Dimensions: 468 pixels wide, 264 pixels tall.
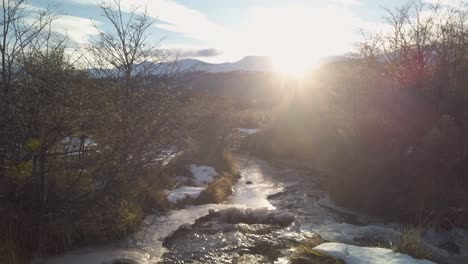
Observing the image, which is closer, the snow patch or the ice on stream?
the ice on stream

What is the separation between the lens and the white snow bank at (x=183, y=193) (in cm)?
1118

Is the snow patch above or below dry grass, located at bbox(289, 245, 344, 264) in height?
below

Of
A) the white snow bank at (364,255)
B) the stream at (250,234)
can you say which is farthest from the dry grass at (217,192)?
the white snow bank at (364,255)

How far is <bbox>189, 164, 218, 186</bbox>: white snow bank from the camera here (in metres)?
14.3

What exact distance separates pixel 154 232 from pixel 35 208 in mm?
2551

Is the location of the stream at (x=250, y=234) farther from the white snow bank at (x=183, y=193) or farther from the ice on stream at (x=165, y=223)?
the white snow bank at (x=183, y=193)

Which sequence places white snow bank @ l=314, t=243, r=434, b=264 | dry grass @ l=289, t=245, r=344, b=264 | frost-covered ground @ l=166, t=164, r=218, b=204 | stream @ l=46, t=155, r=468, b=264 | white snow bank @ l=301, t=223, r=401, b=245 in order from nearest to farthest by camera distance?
white snow bank @ l=314, t=243, r=434, b=264 → dry grass @ l=289, t=245, r=344, b=264 → stream @ l=46, t=155, r=468, b=264 → white snow bank @ l=301, t=223, r=401, b=245 → frost-covered ground @ l=166, t=164, r=218, b=204

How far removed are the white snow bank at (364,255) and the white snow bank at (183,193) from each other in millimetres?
4890

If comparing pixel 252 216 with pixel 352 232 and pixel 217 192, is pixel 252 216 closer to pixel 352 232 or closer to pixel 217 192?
pixel 217 192

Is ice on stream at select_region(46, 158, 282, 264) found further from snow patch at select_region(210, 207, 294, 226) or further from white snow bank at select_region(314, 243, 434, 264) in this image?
white snow bank at select_region(314, 243, 434, 264)

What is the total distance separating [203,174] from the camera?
48.9ft

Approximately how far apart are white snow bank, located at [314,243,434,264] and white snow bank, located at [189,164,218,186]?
7.12 meters

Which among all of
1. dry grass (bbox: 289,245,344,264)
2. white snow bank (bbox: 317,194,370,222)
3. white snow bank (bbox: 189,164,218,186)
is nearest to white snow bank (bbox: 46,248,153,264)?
dry grass (bbox: 289,245,344,264)

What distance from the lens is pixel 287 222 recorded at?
1052 centimetres
